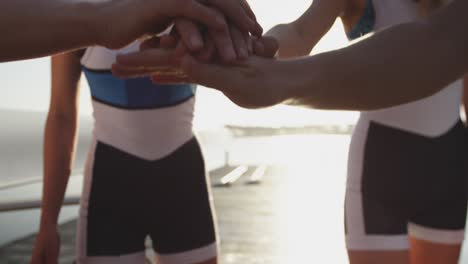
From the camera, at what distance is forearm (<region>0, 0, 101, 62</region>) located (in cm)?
70

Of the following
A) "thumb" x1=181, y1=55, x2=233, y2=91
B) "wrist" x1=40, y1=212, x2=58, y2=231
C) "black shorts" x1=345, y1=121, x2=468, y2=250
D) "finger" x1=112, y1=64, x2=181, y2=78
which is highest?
"thumb" x1=181, y1=55, x2=233, y2=91

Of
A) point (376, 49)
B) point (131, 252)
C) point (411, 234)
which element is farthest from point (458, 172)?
point (131, 252)

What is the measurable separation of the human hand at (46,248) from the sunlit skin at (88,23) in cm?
56

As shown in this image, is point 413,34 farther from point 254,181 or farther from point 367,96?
point 254,181

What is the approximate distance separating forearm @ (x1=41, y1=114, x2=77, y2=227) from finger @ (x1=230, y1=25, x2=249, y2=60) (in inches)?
22.8

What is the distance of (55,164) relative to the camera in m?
1.19

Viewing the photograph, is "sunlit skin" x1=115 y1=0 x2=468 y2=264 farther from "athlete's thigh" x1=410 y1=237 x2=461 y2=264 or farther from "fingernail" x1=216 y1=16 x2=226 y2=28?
"athlete's thigh" x1=410 y1=237 x2=461 y2=264

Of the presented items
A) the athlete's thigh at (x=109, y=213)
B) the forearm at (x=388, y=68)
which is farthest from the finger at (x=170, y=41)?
the athlete's thigh at (x=109, y=213)

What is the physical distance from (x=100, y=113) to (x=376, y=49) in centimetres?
71

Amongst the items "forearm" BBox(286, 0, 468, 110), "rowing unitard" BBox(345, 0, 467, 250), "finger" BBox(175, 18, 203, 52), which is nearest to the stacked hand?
"finger" BBox(175, 18, 203, 52)

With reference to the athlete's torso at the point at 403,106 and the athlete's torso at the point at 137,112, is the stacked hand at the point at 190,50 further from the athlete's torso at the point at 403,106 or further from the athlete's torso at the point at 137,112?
the athlete's torso at the point at 403,106

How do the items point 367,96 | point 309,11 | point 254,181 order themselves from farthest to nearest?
point 254,181 < point 309,11 < point 367,96

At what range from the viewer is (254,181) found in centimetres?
943

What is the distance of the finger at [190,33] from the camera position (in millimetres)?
737
